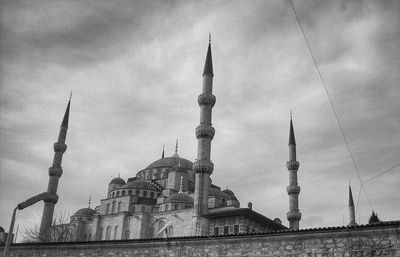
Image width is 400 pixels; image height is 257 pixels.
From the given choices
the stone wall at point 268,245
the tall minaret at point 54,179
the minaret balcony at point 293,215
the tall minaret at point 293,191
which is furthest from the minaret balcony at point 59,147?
the stone wall at point 268,245

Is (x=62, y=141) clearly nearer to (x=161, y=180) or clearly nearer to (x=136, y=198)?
(x=136, y=198)

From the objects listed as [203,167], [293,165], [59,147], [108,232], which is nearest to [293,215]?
[293,165]

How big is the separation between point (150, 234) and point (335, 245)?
24.9 metres

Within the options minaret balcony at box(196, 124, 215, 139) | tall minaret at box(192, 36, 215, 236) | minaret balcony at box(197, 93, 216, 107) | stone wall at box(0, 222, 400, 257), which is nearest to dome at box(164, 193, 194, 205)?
tall minaret at box(192, 36, 215, 236)

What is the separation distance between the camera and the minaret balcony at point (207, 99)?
76.6 feet

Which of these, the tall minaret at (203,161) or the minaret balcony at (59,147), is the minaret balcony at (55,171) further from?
the tall minaret at (203,161)

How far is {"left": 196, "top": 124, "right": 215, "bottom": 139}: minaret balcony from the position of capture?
22.7 metres

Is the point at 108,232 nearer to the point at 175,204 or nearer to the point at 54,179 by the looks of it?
the point at 175,204

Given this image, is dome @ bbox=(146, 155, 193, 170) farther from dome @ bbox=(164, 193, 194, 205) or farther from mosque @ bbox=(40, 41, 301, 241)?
dome @ bbox=(164, 193, 194, 205)

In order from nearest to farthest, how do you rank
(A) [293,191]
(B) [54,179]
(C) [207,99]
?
1. (C) [207,99]
2. (A) [293,191]
3. (B) [54,179]

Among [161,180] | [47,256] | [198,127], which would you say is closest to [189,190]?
[161,180]

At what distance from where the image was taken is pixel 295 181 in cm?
2786

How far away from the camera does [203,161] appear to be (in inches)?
877

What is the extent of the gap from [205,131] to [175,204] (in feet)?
39.8
